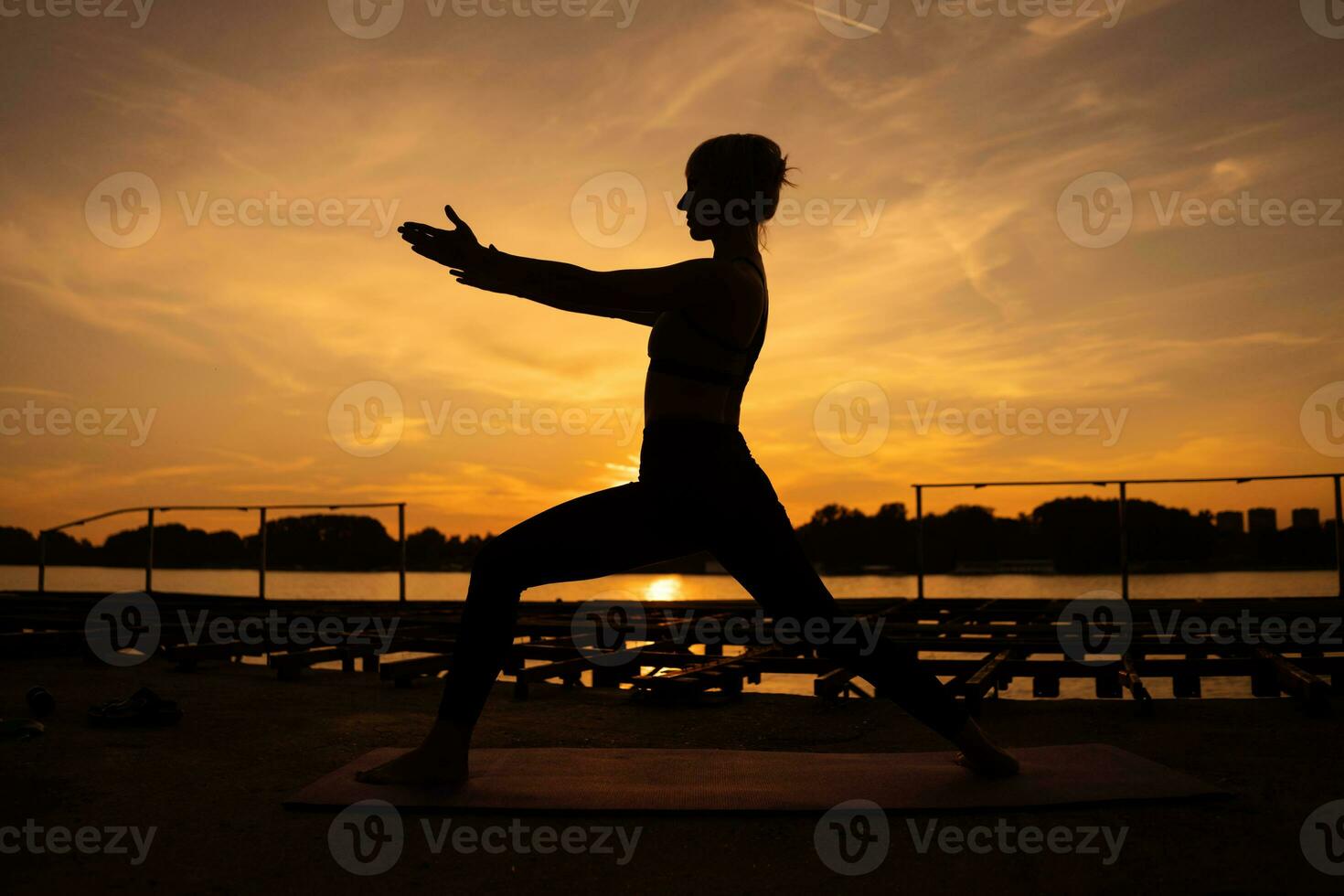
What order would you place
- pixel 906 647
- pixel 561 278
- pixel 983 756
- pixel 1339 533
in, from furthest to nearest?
1. pixel 1339 533
2. pixel 906 647
3. pixel 983 756
4. pixel 561 278

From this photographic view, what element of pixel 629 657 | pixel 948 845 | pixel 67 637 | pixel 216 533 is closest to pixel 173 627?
pixel 67 637

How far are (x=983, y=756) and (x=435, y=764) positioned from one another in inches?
59.7

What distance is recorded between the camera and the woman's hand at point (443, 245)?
2.29 meters

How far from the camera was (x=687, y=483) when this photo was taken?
7.75ft

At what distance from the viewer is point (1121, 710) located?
13.7ft

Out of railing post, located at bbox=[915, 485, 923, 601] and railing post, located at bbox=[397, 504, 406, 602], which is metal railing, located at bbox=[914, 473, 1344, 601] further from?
railing post, located at bbox=[397, 504, 406, 602]

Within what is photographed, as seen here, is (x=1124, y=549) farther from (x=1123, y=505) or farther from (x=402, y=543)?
(x=402, y=543)

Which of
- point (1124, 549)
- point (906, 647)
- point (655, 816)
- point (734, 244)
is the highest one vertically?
point (734, 244)

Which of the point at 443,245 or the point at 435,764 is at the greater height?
the point at 443,245

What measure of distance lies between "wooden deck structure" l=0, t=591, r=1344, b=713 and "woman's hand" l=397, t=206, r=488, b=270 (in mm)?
1568

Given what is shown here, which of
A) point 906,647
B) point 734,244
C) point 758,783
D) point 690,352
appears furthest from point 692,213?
point 758,783

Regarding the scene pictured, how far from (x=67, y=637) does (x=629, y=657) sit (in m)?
4.46

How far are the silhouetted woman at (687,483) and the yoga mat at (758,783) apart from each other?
0.44 ft

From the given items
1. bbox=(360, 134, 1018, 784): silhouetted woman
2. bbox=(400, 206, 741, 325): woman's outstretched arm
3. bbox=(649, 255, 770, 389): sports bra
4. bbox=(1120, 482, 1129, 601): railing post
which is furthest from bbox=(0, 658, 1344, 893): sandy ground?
bbox=(1120, 482, 1129, 601): railing post
